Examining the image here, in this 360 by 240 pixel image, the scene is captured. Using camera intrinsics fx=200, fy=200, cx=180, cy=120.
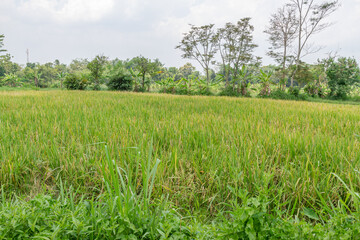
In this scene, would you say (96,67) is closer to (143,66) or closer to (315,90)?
Result: (143,66)

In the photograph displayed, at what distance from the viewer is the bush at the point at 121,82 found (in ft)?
50.1

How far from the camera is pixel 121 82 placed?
15523 mm

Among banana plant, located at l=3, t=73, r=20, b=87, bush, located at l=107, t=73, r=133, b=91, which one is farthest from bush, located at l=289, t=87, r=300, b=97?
banana plant, located at l=3, t=73, r=20, b=87

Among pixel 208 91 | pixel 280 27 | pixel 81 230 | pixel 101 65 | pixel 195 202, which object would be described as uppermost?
pixel 280 27

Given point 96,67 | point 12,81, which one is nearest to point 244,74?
point 96,67

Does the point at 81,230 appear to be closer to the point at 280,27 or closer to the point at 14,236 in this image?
the point at 14,236

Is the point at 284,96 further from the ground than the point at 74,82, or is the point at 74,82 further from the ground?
the point at 74,82

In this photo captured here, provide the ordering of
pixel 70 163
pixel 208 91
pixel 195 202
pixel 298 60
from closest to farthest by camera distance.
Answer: pixel 195 202 < pixel 70 163 < pixel 208 91 < pixel 298 60

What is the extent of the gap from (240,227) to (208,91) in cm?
1369

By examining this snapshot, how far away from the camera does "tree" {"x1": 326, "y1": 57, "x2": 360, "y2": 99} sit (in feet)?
41.5

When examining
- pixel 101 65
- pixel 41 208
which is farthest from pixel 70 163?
pixel 101 65

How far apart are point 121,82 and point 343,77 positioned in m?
15.2

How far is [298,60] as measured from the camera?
15.2 meters

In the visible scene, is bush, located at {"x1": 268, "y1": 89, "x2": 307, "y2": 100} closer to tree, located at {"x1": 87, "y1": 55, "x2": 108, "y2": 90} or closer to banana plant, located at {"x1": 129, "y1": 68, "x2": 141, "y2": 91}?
banana plant, located at {"x1": 129, "y1": 68, "x2": 141, "y2": 91}
